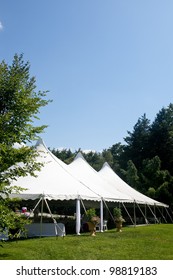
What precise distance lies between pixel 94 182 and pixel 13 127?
11271 mm

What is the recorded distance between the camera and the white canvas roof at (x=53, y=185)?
A: 15.0 m

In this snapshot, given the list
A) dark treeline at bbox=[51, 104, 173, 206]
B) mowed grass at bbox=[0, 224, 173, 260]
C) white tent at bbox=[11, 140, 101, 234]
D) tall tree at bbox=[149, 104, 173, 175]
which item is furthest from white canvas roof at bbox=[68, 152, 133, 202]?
tall tree at bbox=[149, 104, 173, 175]

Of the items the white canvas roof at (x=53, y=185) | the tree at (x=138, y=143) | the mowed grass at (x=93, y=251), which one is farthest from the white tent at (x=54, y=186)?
the tree at (x=138, y=143)

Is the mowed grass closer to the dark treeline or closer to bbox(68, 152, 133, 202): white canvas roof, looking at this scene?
bbox(68, 152, 133, 202): white canvas roof

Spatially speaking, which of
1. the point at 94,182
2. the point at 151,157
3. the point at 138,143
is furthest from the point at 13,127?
the point at 138,143

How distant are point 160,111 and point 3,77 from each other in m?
39.5

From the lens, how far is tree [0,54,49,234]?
8312 millimetres

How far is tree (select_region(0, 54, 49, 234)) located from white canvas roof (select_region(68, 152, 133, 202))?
8.85 m

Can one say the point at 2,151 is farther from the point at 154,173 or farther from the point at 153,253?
the point at 154,173

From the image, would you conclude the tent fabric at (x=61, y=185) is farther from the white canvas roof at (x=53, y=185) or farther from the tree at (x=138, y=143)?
the tree at (x=138, y=143)

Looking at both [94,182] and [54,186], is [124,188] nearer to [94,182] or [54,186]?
[94,182]

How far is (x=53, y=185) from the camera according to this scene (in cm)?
1576

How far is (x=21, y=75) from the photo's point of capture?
934 cm
